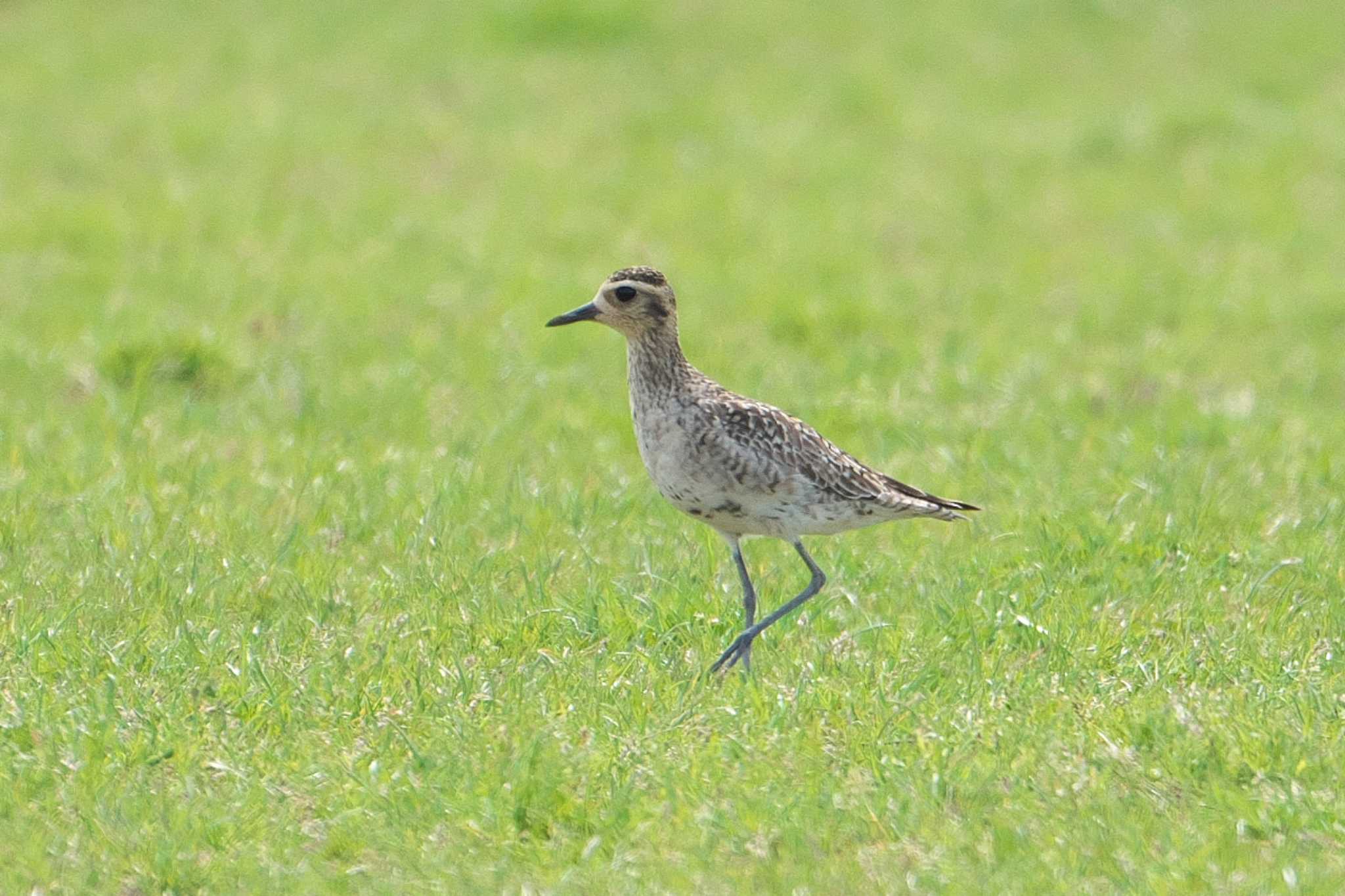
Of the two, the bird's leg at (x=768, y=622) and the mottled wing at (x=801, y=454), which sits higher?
the mottled wing at (x=801, y=454)

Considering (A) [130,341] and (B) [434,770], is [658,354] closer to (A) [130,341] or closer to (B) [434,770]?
(B) [434,770]

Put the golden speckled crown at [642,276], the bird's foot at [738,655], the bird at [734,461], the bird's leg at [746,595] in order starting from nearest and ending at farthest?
1. the bird's foot at [738,655]
2. the bird at [734,461]
3. the bird's leg at [746,595]
4. the golden speckled crown at [642,276]

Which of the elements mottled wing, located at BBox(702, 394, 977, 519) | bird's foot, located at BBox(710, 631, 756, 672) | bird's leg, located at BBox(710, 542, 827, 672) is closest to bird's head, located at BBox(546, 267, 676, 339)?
mottled wing, located at BBox(702, 394, 977, 519)

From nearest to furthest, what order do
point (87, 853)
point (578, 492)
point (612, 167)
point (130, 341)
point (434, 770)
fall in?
point (87, 853), point (434, 770), point (578, 492), point (130, 341), point (612, 167)

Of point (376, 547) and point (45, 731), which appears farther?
point (376, 547)

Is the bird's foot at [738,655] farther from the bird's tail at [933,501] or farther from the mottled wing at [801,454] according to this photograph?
the bird's tail at [933,501]

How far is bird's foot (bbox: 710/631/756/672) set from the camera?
21.8 feet

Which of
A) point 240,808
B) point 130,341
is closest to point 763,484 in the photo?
point 240,808

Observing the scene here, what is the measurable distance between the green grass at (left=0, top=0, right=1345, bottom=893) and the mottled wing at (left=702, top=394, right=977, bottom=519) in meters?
0.43

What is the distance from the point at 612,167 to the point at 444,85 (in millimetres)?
3090

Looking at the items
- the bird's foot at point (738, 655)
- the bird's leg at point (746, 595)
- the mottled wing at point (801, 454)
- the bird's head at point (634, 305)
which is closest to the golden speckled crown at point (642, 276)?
the bird's head at point (634, 305)

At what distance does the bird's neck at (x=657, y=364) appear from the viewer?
7.45m

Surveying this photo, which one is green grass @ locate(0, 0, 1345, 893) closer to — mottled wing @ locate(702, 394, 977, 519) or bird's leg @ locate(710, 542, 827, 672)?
bird's leg @ locate(710, 542, 827, 672)

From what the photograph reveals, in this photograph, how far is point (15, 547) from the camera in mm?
7797
